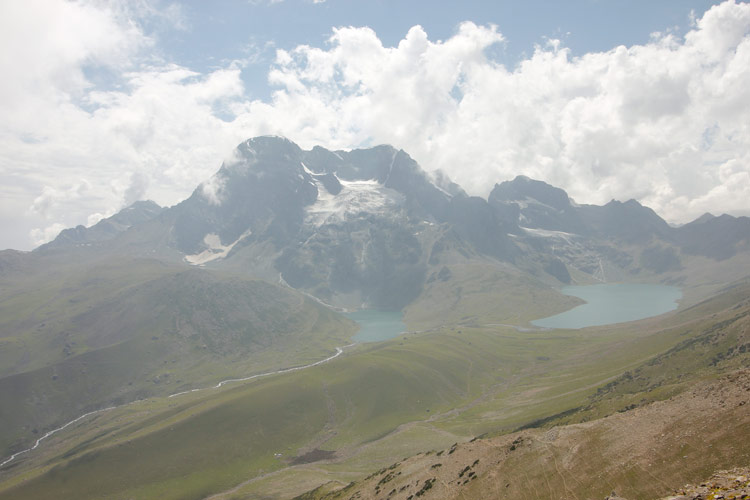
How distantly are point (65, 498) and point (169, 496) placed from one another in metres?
37.6

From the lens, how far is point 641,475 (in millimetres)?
46062

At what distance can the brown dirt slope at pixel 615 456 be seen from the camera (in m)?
44.1

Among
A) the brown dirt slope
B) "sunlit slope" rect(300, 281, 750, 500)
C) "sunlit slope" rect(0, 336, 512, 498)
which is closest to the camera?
the brown dirt slope

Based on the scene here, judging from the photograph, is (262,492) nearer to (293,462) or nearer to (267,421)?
(293,462)

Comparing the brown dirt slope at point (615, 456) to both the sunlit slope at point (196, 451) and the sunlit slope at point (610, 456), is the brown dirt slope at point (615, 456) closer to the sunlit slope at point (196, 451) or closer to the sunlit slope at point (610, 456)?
the sunlit slope at point (610, 456)

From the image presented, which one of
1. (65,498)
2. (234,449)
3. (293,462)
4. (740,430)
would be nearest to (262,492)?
(293,462)

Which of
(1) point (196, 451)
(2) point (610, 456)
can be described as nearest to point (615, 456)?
(2) point (610, 456)

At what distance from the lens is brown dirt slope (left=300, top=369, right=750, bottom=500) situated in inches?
1736

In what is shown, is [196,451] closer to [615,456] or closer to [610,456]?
[610,456]

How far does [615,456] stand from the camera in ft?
170

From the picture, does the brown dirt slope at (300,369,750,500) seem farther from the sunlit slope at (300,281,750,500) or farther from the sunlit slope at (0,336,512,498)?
the sunlit slope at (0,336,512,498)

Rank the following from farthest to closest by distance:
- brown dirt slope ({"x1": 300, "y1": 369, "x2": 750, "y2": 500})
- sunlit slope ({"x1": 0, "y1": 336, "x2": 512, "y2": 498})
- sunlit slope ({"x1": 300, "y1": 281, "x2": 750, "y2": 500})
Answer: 1. sunlit slope ({"x1": 0, "y1": 336, "x2": 512, "y2": 498})
2. sunlit slope ({"x1": 300, "y1": 281, "x2": 750, "y2": 500})
3. brown dirt slope ({"x1": 300, "y1": 369, "x2": 750, "y2": 500})

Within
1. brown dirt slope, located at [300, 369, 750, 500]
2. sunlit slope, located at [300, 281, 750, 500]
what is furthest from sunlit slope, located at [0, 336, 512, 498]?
brown dirt slope, located at [300, 369, 750, 500]

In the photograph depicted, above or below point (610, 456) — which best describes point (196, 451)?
below
